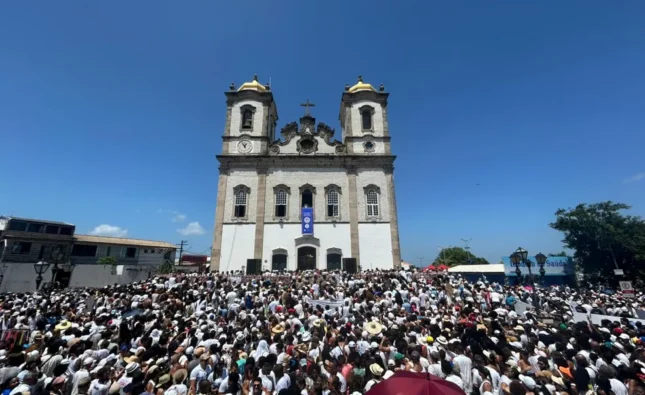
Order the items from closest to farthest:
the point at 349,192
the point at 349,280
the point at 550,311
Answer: the point at 550,311 → the point at 349,280 → the point at 349,192

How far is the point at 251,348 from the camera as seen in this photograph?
7969mm

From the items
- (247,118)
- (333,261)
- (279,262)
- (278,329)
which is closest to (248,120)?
(247,118)

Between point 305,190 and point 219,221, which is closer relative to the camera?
point 219,221

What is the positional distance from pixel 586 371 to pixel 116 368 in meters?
9.91

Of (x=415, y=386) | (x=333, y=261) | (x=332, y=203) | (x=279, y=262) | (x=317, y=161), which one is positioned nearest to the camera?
(x=415, y=386)

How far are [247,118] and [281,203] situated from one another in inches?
414

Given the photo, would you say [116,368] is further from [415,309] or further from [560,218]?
[560,218]

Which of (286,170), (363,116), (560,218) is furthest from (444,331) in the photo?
(560,218)

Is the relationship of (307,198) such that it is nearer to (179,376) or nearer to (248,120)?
(248,120)

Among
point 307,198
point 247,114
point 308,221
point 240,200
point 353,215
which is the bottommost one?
point 308,221

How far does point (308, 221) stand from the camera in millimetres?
26984

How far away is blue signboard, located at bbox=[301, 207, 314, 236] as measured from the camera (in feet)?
88.0

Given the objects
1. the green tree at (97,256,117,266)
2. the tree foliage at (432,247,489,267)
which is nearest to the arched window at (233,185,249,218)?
the green tree at (97,256,117,266)

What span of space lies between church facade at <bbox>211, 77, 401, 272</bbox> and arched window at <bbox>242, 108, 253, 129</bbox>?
110 millimetres
